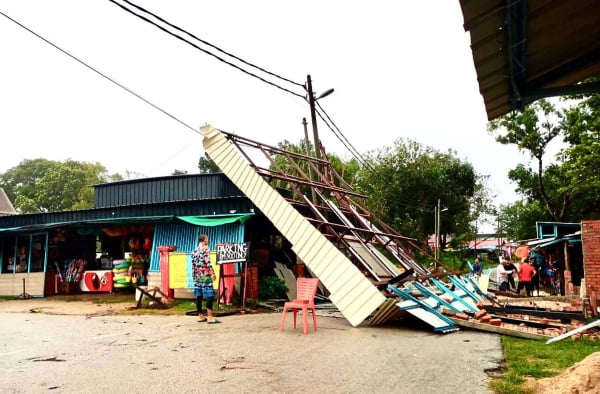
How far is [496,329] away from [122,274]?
11.4m

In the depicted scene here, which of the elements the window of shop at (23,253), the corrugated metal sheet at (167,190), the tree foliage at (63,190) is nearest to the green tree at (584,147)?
the corrugated metal sheet at (167,190)

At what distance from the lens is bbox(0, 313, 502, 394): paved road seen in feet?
16.1

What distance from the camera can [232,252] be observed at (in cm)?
1106

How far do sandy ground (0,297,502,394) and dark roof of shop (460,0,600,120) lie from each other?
112 inches

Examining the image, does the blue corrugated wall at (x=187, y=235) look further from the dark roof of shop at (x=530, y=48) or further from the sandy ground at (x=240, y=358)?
the dark roof of shop at (x=530, y=48)

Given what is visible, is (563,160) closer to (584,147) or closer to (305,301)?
(584,147)

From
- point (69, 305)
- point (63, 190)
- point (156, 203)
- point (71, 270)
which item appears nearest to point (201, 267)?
point (156, 203)

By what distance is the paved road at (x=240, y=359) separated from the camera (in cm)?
490

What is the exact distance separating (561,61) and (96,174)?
196 ft

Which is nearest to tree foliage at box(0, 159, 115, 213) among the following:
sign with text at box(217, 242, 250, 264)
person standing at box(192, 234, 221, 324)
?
sign with text at box(217, 242, 250, 264)

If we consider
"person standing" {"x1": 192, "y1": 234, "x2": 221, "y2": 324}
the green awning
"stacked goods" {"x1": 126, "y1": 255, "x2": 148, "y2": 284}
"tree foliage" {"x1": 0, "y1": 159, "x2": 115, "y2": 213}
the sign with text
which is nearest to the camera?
"person standing" {"x1": 192, "y1": 234, "x2": 221, "y2": 324}

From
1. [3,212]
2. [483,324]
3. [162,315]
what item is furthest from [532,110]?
[3,212]

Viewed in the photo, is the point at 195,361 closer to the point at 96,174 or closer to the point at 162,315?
the point at 162,315

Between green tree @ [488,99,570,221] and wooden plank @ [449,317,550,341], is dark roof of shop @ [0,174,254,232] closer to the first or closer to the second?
wooden plank @ [449,317,550,341]
